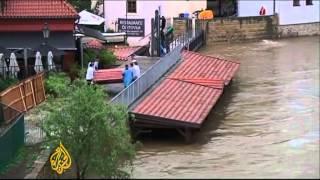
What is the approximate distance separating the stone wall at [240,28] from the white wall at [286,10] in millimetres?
1521

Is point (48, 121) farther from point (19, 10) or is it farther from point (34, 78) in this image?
point (19, 10)

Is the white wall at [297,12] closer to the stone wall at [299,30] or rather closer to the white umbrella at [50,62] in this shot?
the stone wall at [299,30]

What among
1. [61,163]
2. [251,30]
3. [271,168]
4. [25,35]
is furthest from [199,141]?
[251,30]

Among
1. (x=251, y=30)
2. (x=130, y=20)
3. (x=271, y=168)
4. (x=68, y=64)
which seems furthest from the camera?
(x=251, y=30)

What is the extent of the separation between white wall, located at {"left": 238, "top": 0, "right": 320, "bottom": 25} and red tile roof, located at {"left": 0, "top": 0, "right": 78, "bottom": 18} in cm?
2453

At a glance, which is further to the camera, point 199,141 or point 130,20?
point 130,20

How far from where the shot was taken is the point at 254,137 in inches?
920

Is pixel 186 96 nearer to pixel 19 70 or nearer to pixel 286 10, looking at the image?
pixel 19 70

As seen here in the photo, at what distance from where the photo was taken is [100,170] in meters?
14.8

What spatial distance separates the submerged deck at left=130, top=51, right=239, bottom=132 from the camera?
23750 millimetres

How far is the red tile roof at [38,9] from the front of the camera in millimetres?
32094

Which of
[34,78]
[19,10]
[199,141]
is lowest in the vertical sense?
[199,141]

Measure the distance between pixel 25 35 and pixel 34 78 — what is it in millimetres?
6173

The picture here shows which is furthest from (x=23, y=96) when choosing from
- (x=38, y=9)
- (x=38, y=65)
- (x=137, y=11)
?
(x=137, y=11)
